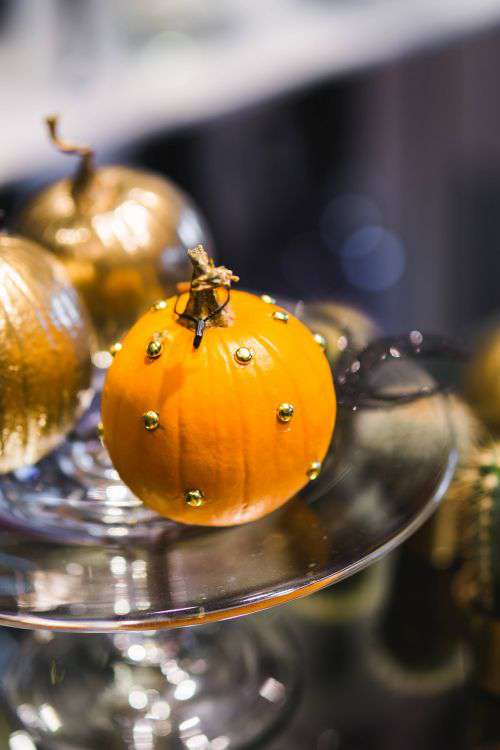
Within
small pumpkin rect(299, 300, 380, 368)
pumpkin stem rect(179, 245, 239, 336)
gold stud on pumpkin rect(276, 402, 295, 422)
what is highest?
pumpkin stem rect(179, 245, 239, 336)

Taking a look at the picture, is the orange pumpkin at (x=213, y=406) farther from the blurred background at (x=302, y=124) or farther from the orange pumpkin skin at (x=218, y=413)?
Result: the blurred background at (x=302, y=124)

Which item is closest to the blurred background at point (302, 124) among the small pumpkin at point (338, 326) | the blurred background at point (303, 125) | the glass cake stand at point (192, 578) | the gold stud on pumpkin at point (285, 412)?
the blurred background at point (303, 125)

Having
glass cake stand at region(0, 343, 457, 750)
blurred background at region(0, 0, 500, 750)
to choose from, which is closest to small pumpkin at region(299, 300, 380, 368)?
glass cake stand at region(0, 343, 457, 750)

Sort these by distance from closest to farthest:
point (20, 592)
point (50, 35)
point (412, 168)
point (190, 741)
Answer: point (20, 592) < point (190, 741) < point (50, 35) < point (412, 168)

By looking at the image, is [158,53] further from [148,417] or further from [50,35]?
[148,417]

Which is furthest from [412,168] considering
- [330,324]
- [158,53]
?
[330,324]

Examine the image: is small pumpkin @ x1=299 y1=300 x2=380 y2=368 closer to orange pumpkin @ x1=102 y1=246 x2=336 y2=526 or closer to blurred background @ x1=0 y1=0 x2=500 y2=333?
orange pumpkin @ x1=102 y1=246 x2=336 y2=526

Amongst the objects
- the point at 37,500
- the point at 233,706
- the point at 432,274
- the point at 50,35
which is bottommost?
the point at 432,274
